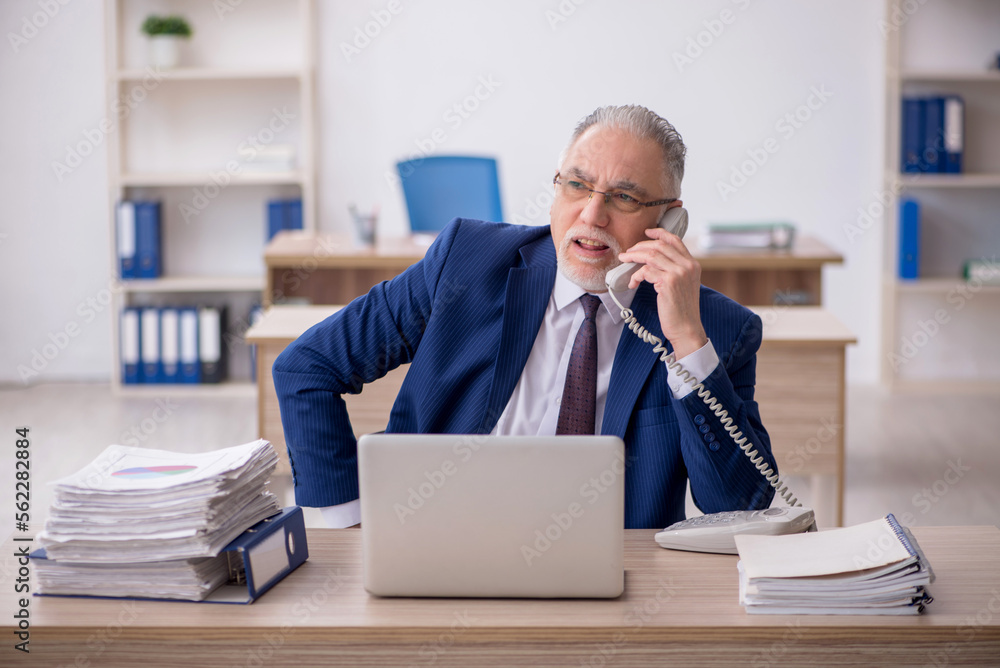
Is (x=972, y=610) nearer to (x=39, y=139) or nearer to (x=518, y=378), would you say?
(x=518, y=378)

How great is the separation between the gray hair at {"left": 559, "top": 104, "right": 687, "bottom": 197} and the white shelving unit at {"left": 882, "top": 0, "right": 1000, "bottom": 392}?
3.51 m

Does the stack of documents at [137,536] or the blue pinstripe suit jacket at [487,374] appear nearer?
the stack of documents at [137,536]

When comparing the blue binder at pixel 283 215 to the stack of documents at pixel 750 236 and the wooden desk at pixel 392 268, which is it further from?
the stack of documents at pixel 750 236

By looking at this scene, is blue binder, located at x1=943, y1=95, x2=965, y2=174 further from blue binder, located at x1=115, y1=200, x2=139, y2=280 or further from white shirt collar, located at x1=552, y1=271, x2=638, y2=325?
blue binder, located at x1=115, y1=200, x2=139, y2=280

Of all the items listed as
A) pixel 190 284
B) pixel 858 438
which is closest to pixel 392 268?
pixel 190 284

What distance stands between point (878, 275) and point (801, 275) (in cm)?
119

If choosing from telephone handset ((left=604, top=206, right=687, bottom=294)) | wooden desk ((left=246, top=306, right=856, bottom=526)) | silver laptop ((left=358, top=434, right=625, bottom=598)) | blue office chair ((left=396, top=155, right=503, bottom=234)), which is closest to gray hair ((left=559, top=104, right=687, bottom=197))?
telephone handset ((left=604, top=206, right=687, bottom=294))

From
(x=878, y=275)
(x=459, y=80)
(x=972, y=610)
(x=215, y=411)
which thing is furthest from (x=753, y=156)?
(x=972, y=610)

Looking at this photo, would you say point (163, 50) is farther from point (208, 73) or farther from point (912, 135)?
point (912, 135)

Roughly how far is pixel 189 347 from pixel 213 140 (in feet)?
3.35

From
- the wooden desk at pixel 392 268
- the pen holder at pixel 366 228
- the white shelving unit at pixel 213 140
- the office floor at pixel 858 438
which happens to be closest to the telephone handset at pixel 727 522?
the office floor at pixel 858 438

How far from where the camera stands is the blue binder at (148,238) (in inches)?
189

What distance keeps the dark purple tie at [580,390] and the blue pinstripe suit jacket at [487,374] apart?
50 millimetres

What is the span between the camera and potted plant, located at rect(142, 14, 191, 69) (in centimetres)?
472
